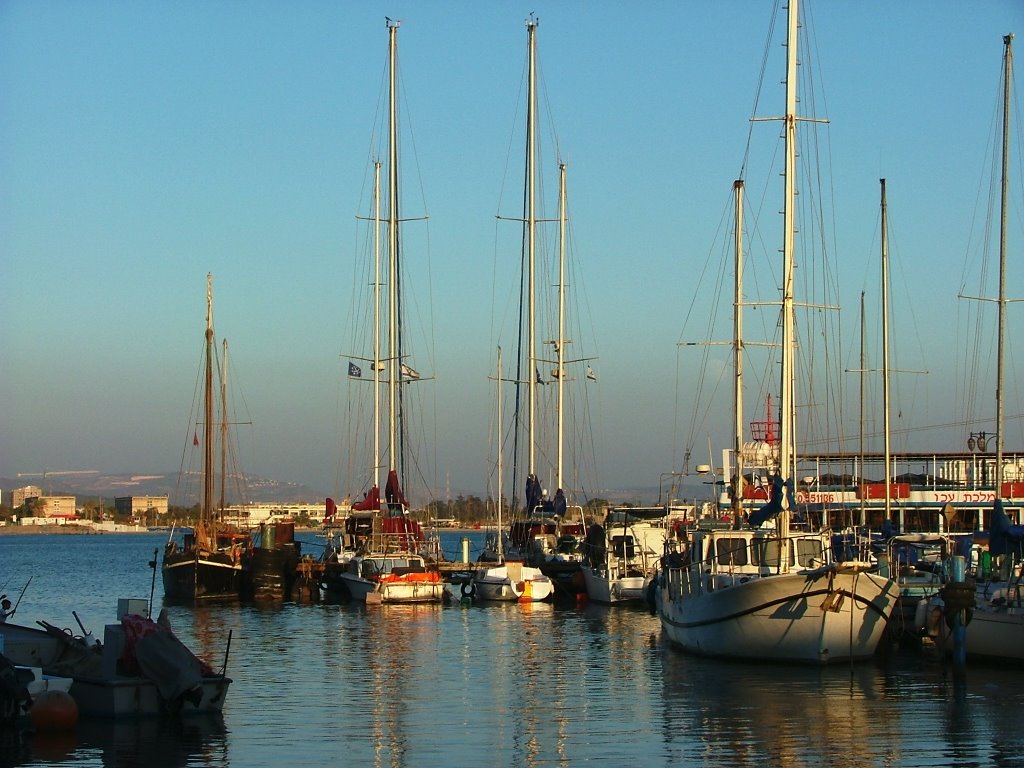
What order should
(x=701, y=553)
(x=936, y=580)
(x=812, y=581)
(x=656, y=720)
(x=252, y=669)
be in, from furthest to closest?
(x=936, y=580), (x=701, y=553), (x=252, y=669), (x=812, y=581), (x=656, y=720)

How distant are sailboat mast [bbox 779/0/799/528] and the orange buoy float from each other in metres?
19.3

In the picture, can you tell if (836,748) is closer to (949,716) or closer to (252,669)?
(949,716)

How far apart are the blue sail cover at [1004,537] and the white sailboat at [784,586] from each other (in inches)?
195

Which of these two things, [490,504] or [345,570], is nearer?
[345,570]

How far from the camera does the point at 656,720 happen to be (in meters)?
27.9

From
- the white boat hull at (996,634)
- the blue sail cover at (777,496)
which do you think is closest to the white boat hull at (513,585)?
the blue sail cover at (777,496)

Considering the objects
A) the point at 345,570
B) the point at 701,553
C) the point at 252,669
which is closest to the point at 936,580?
the point at 701,553

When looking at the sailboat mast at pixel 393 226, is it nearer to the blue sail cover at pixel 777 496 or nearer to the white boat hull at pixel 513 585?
the white boat hull at pixel 513 585

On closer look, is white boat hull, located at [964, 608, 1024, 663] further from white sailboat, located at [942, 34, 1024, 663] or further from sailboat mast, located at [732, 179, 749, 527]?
sailboat mast, located at [732, 179, 749, 527]

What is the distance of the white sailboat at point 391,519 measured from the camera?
61.8 metres

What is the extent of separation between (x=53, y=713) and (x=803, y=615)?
1744 centimetres

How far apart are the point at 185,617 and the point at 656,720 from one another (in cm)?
3309

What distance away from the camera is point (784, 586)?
112 ft

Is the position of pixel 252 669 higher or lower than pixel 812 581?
lower
